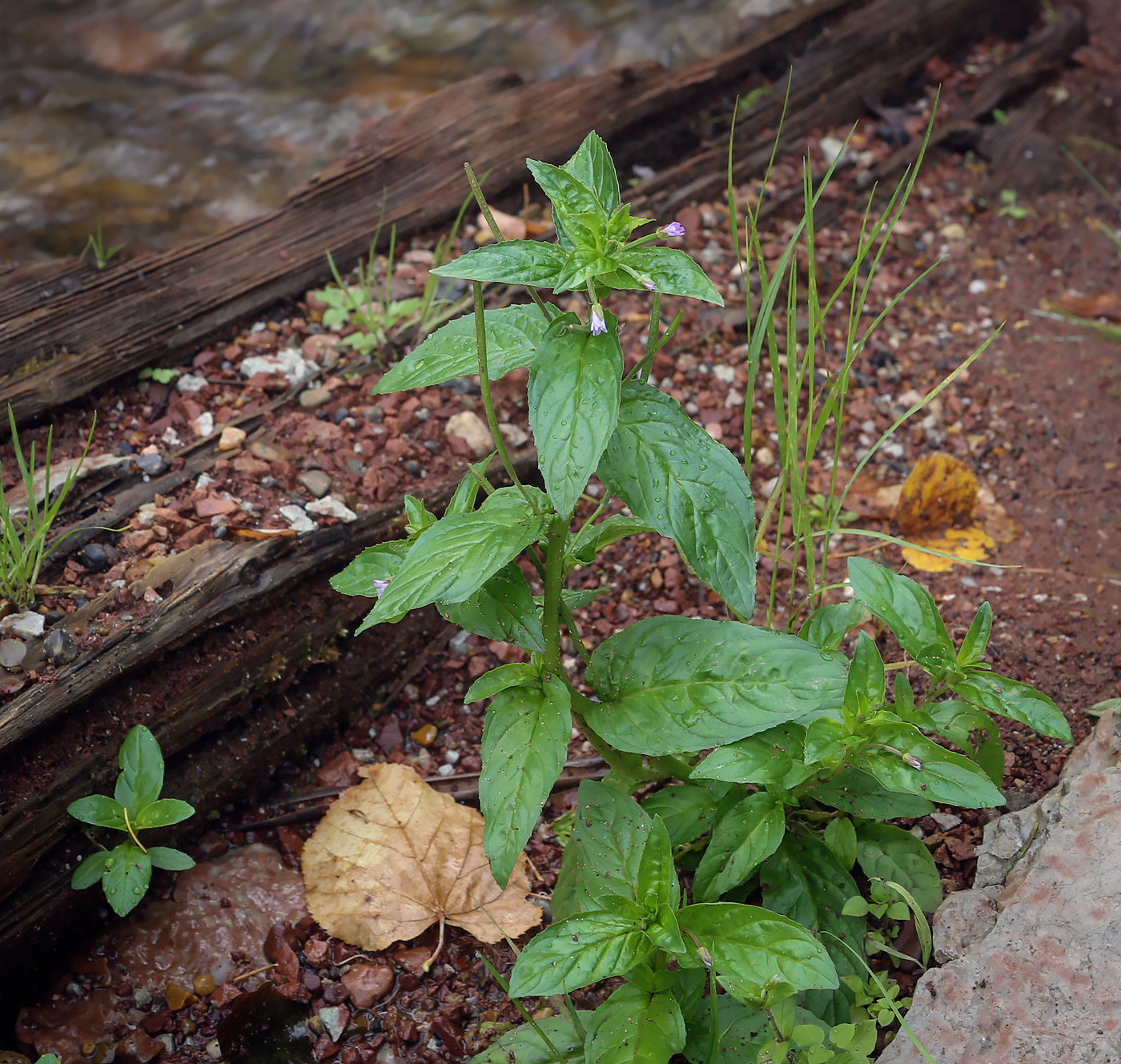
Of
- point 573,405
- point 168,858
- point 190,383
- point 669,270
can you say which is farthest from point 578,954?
point 190,383

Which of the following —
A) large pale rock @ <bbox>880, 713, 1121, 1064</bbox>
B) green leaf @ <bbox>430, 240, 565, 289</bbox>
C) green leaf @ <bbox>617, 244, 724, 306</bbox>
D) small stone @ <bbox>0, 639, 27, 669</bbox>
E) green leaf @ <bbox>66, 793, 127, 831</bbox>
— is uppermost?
green leaf @ <bbox>430, 240, 565, 289</bbox>

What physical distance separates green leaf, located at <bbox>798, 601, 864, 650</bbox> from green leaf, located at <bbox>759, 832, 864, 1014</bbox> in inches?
14.2

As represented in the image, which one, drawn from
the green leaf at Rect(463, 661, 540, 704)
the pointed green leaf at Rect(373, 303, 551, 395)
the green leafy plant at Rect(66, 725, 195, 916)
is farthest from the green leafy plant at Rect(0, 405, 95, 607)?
the green leaf at Rect(463, 661, 540, 704)

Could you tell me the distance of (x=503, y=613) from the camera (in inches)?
64.1

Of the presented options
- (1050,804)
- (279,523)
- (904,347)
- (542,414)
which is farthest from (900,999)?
(904,347)

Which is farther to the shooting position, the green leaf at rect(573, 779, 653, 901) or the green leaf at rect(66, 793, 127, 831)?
the green leaf at rect(66, 793, 127, 831)

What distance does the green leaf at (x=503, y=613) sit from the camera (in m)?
1.62

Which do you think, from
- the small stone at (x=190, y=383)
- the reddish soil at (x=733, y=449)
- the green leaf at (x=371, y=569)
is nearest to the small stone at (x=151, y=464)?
the reddish soil at (x=733, y=449)

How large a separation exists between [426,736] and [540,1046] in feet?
2.83

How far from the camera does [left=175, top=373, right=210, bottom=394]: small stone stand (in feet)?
9.14

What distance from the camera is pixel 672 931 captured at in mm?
1514

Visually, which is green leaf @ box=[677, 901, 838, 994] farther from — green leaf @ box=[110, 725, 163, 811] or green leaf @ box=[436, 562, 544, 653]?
green leaf @ box=[110, 725, 163, 811]

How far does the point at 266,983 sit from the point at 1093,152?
4.40 metres

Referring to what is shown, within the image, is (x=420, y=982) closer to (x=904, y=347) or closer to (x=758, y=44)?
(x=904, y=347)
